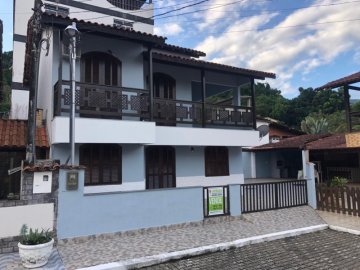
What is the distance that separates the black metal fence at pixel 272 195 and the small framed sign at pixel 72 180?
5.57 m

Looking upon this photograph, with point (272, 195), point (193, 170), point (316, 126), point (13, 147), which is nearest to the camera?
point (13, 147)

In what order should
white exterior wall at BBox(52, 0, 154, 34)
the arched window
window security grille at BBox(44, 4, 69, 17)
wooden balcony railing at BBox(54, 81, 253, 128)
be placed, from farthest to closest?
white exterior wall at BBox(52, 0, 154, 34) < window security grille at BBox(44, 4, 69, 17) < the arched window < wooden balcony railing at BBox(54, 81, 253, 128)

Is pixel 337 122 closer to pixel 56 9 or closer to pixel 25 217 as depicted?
pixel 56 9

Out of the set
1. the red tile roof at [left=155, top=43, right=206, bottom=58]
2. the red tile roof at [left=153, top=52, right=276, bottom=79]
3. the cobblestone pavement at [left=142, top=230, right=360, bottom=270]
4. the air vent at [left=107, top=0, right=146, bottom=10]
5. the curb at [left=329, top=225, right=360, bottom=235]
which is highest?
the air vent at [left=107, top=0, right=146, bottom=10]

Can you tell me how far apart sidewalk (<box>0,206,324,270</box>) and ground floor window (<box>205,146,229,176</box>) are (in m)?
4.02

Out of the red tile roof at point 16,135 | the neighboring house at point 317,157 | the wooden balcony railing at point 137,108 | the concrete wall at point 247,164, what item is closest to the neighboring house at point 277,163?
the neighboring house at point 317,157

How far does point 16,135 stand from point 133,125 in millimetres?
3961

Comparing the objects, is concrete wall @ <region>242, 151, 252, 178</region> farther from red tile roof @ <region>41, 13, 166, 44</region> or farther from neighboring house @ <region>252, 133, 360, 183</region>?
red tile roof @ <region>41, 13, 166, 44</region>

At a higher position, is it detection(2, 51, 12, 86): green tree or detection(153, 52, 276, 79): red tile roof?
detection(2, 51, 12, 86): green tree

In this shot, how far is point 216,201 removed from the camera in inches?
373

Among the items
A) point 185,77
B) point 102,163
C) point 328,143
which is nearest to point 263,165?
point 328,143

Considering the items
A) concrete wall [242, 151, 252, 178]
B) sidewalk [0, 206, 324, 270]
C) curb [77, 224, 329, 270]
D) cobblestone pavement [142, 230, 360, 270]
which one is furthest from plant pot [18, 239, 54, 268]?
concrete wall [242, 151, 252, 178]

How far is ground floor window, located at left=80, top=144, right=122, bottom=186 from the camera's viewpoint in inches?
403

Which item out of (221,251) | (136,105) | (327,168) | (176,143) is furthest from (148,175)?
(327,168)
